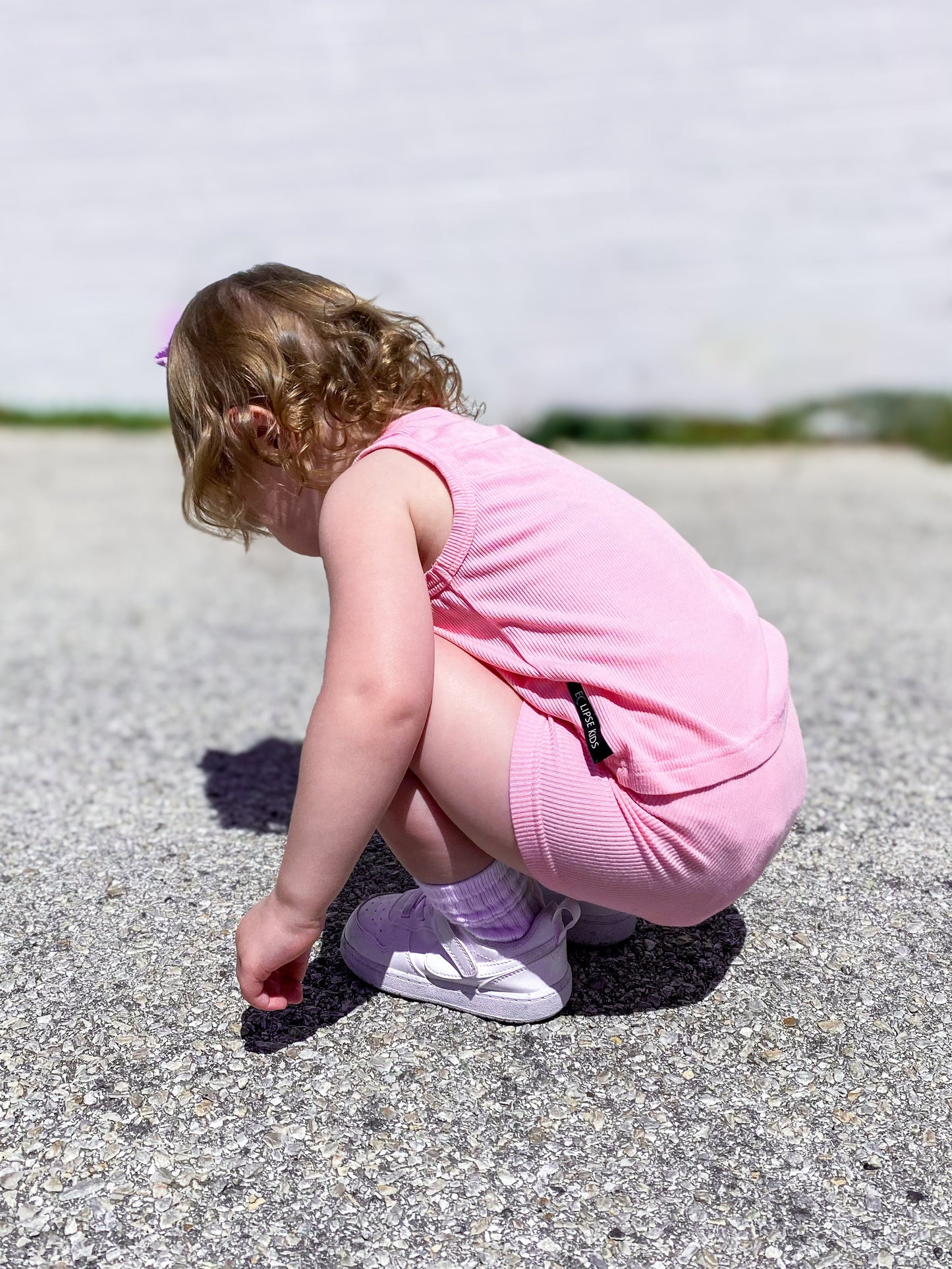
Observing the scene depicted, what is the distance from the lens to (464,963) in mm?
1358

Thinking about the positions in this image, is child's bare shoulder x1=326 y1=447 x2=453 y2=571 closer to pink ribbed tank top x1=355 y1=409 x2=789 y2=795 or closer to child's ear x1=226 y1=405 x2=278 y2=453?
pink ribbed tank top x1=355 y1=409 x2=789 y2=795

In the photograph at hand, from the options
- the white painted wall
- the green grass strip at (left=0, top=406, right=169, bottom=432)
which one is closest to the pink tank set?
the white painted wall

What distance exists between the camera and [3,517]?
3.97 m

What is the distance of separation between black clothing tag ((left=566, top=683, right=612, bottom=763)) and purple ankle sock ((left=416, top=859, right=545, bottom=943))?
20 cm

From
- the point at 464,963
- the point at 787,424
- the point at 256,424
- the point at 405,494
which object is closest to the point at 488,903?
the point at 464,963

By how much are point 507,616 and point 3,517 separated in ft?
10.4

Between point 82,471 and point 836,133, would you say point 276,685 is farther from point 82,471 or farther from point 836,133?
point 836,133

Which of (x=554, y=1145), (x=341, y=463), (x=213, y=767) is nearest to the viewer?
(x=554, y=1145)

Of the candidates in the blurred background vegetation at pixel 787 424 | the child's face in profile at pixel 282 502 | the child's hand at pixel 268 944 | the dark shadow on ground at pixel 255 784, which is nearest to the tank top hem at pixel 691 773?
the child's hand at pixel 268 944

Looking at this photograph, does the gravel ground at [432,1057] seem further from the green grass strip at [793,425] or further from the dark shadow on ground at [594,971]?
the green grass strip at [793,425]

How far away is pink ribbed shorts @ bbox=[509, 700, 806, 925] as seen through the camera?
1.21m

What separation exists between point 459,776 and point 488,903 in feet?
0.65

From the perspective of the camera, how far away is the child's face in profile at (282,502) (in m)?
1.39

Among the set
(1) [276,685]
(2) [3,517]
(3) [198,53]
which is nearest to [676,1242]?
(1) [276,685]
